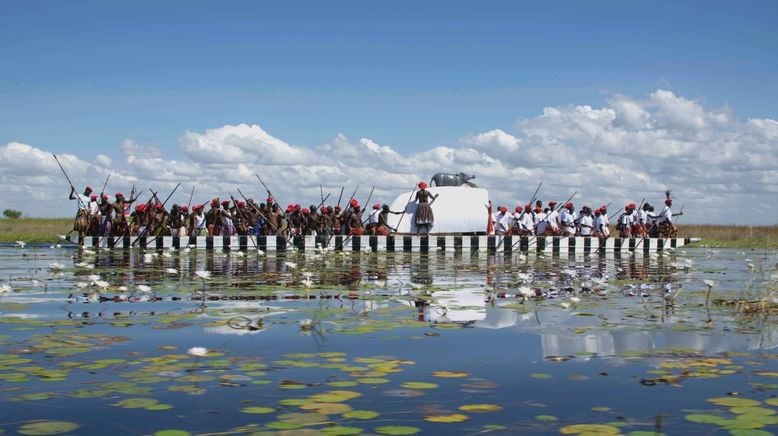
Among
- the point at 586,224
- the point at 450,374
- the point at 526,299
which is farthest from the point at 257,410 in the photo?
the point at 586,224

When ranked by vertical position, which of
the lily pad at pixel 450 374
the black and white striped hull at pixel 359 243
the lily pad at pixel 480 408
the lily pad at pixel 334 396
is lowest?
the lily pad at pixel 480 408

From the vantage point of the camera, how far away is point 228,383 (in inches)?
151

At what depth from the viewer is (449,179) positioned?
1132 inches

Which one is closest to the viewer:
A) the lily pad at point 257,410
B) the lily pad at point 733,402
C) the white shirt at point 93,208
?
the lily pad at point 257,410

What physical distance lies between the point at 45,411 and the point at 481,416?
1757 mm

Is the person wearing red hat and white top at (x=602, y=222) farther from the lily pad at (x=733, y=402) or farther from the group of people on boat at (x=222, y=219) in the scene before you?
the lily pad at (x=733, y=402)

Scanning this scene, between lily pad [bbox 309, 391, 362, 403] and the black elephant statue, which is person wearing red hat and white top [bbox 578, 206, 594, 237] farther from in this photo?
lily pad [bbox 309, 391, 362, 403]

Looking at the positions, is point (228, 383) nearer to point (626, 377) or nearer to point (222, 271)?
point (626, 377)

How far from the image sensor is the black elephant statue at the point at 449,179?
94.0 feet

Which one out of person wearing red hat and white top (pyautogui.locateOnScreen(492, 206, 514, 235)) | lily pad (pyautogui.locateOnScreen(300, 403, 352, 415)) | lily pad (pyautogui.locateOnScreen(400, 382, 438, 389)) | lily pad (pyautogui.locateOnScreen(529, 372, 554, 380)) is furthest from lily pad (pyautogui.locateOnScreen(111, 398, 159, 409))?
person wearing red hat and white top (pyautogui.locateOnScreen(492, 206, 514, 235))

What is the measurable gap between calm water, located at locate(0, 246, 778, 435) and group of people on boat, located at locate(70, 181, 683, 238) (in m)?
15.0

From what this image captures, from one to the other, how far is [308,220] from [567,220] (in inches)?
334

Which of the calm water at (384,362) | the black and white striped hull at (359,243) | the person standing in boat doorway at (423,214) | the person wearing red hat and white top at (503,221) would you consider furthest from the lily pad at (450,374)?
the person wearing red hat and white top at (503,221)

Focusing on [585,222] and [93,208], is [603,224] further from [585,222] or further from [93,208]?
[93,208]
